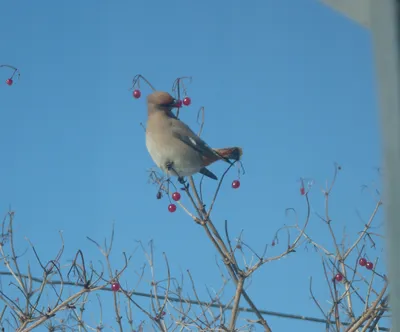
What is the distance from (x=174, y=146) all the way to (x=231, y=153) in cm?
27

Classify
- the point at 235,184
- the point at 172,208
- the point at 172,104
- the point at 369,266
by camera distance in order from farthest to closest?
1. the point at 172,104
2. the point at 235,184
3. the point at 172,208
4. the point at 369,266

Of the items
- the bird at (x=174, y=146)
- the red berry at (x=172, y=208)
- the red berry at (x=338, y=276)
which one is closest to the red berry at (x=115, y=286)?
the red berry at (x=172, y=208)

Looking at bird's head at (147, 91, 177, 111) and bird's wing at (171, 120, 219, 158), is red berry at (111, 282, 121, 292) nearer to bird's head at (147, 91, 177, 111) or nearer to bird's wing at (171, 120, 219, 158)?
bird's wing at (171, 120, 219, 158)

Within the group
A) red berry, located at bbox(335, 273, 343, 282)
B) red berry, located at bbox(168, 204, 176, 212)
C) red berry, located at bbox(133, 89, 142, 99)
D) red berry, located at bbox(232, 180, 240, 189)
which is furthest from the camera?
red berry, located at bbox(133, 89, 142, 99)

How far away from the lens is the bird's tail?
2896mm

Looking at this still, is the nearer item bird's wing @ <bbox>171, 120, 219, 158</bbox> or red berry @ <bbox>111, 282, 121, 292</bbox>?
red berry @ <bbox>111, 282, 121, 292</bbox>

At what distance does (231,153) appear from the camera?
2.91m

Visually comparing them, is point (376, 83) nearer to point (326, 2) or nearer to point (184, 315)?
point (326, 2)

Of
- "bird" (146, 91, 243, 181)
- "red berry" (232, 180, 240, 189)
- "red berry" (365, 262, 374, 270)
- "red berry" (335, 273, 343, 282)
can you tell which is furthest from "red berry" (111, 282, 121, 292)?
"red berry" (365, 262, 374, 270)

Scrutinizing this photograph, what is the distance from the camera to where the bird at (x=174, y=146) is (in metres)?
2.91

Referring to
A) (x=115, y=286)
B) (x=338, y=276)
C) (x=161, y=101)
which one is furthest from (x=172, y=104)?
(x=338, y=276)

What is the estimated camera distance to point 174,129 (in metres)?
3.05

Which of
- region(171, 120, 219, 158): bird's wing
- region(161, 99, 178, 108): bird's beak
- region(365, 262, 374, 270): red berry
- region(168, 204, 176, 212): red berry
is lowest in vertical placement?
region(365, 262, 374, 270): red berry

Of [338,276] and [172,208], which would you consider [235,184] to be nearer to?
[172,208]
